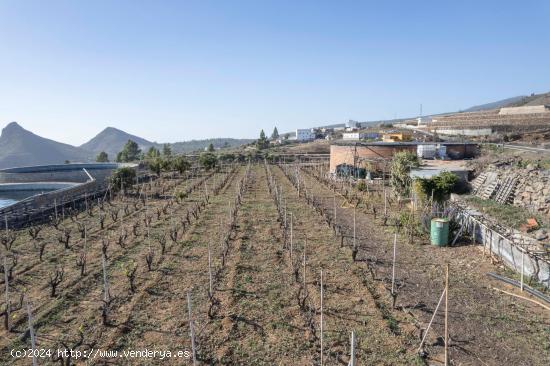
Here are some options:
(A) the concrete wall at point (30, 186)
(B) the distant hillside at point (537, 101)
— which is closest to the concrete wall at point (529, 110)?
(B) the distant hillside at point (537, 101)

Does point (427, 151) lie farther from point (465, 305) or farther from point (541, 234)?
point (465, 305)

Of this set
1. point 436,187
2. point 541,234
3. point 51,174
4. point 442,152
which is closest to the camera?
point 541,234

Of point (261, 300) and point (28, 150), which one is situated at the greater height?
point (28, 150)

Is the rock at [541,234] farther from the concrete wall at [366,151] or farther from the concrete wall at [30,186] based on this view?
the concrete wall at [30,186]

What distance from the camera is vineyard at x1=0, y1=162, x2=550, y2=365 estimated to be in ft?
17.9

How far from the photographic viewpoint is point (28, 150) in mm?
118188

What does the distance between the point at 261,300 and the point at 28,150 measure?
448 ft

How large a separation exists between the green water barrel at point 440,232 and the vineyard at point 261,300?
460 millimetres

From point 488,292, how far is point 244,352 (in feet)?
16.4

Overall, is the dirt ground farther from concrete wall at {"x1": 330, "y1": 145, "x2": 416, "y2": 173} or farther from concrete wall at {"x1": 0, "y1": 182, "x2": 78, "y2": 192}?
concrete wall at {"x1": 0, "y1": 182, "x2": 78, "y2": 192}

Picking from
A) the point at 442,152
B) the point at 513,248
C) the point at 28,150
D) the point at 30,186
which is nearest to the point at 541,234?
the point at 513,248

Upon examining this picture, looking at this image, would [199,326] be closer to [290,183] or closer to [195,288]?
[195,288]

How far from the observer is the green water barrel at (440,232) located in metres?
10.0

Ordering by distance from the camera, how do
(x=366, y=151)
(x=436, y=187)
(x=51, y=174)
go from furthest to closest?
1. (x=51, y=174)
2. (x=366, y=151)
3. (x=436, y=187)
